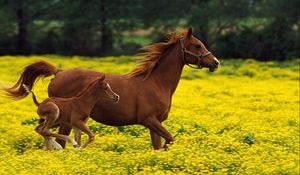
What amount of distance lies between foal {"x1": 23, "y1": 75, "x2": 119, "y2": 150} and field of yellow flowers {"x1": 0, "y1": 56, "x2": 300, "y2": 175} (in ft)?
1.39

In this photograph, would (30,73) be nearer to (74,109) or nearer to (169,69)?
(74,109)

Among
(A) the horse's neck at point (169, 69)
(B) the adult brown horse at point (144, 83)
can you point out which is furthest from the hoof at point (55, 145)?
(A) the horse's neck at point (169, 69)

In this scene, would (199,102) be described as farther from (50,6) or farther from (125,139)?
A: (50,6)

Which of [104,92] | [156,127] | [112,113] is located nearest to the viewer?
[104,92]

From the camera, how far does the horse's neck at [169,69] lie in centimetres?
1410

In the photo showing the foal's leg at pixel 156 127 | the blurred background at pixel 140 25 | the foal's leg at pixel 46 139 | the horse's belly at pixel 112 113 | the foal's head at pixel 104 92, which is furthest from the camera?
the blurred background at pixel 140 25

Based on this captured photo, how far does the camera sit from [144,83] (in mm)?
13938

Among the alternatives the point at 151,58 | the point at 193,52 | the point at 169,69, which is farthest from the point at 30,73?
the point at 193,52

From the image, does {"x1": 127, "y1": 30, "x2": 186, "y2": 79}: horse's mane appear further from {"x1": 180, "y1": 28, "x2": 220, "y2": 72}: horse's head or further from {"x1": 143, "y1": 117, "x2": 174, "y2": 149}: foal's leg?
{"x1": 143, "y1": 117, "x2": 174, "y2": 149}: foal's leg

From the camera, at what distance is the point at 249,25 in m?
52.6

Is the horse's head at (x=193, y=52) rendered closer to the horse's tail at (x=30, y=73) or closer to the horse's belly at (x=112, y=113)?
the horse's belly at (x=112, y=113)

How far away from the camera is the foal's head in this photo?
1308cm

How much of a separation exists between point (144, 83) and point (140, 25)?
38575mm

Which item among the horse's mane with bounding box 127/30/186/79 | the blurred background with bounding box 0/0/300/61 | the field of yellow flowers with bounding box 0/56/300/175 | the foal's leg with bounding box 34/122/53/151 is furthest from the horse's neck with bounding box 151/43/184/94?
the blurred background with bounding box 0/0/300/61
